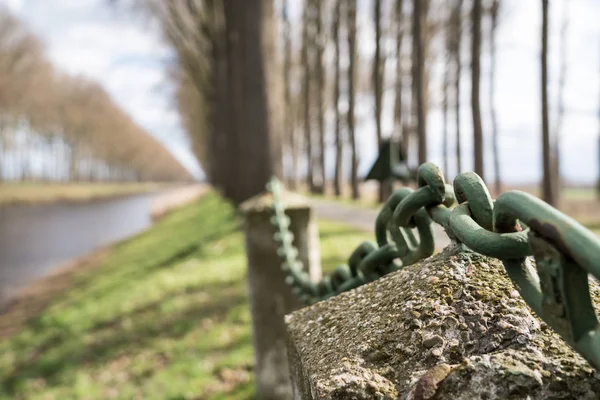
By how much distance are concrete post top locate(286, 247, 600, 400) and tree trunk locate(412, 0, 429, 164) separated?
1327cm

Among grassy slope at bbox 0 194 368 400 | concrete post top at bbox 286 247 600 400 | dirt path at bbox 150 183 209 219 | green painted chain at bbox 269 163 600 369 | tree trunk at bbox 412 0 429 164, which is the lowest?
dirt path at bbox 150 183 209 219

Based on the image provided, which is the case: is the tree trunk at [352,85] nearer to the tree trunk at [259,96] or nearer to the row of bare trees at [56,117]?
the tree trunk at [259,96]

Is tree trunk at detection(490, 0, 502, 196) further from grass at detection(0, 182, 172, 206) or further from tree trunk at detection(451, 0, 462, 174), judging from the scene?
grass at detection(0, 182, 172, 206)

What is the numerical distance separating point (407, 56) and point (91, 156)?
64.3m

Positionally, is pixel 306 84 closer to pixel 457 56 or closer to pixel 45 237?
pixel 457 56

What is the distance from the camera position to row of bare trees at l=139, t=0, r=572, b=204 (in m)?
9.91

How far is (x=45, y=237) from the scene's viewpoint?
26500 mm

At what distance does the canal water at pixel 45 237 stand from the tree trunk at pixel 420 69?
12324mm

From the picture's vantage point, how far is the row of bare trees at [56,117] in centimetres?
4731

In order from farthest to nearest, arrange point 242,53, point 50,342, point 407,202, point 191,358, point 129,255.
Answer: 1. point 129,255
2. point 242,53
3. point 50,342
4. point 191,358
5. point 407,202

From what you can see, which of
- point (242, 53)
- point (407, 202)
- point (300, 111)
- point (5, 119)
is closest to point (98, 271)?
point (242, 53)

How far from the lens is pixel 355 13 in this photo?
19.4 metres

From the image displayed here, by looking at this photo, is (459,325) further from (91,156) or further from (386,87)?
(91,156)

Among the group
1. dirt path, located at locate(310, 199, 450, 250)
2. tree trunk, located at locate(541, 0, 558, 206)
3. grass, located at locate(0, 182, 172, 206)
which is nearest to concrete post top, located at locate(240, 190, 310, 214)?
dirt path, located at locate(310, 199, 450, 250)
